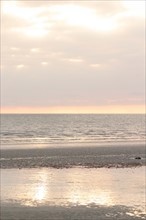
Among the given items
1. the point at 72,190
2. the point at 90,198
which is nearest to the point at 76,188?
the point at 72,190

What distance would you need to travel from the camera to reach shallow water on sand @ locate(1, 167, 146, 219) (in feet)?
73.3

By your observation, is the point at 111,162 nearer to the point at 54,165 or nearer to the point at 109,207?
the point at 54,165

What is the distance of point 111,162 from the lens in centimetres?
4275

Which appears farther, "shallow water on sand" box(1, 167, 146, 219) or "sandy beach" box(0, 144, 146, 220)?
"shallow water on sand" box(1, 167, 146, 219)

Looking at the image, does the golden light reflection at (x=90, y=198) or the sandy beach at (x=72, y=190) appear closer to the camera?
the sandy beach at (x=72, y=190)

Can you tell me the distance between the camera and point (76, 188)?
87.9ft

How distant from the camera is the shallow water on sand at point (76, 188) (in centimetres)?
2233

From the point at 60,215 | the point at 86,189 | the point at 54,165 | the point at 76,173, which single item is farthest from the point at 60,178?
the point at 60,215

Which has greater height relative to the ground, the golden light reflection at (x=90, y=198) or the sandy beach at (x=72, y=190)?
the golden light reflection at (x=90, y=198)

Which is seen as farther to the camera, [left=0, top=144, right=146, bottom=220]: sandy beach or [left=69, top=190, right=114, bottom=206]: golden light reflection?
[left=69, top=190, right=114, bottom=206]: golden light reflection

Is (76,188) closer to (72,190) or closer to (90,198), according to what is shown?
(72,190)

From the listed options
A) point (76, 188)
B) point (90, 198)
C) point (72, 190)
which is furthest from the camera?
point (76, 188)

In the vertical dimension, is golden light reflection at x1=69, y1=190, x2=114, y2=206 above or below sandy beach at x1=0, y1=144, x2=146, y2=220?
above

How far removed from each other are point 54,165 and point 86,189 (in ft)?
46.6
